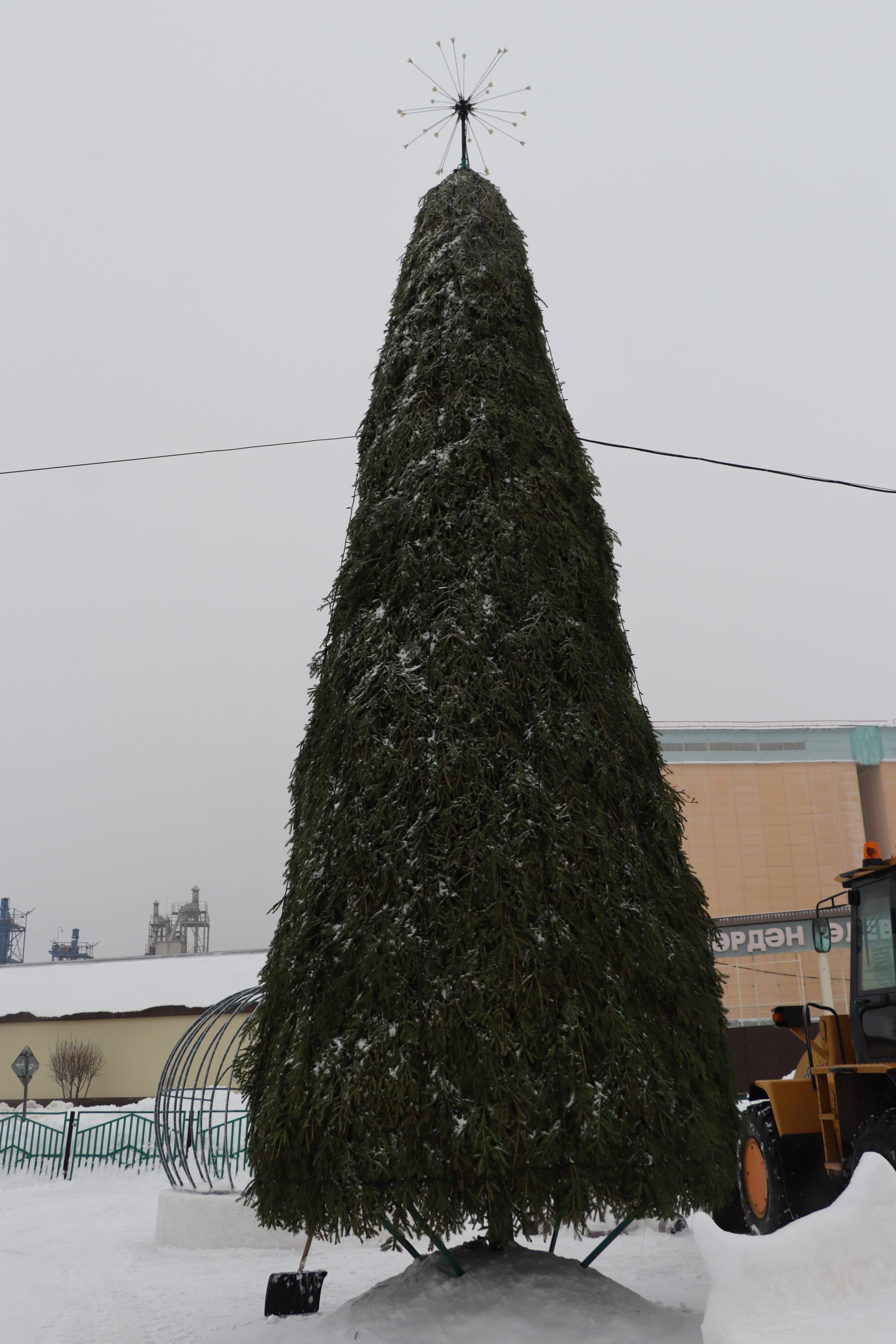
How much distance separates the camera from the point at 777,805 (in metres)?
47.8

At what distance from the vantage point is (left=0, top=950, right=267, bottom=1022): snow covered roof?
2842 cm

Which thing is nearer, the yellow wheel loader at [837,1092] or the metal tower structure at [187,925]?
the yellow wheel loader at [837,1092]

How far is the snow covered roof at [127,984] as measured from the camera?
2842cm

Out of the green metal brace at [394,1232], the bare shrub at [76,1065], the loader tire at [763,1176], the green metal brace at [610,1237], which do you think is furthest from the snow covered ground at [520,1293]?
the bare shrub at [76,1065]

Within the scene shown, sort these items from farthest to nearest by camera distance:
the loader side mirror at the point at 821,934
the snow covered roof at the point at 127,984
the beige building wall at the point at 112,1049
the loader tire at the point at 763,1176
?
1. the snow covered roof at the point at 127,984
2. the beige building wall at the point at 112,1049
3. the loader tire at the point at 763,1176
4. the loader side mirror at the point at 821,934

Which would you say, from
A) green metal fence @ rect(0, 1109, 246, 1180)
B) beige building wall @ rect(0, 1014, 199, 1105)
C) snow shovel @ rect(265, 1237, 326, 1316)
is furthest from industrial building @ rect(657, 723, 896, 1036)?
snow shovel @ rect(265, 1237, 326, 1316)

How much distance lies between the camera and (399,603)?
522 centimetres

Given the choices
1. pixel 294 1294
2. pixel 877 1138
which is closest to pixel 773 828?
pixel 877 1138

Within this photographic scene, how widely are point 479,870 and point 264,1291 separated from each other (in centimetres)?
507

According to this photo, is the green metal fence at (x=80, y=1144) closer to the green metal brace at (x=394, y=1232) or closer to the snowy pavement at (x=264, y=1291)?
the snowy pavement at (x=264, y=1291)

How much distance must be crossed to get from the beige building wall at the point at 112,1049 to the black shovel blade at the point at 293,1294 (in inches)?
911

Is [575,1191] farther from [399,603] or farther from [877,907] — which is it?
[877,907]

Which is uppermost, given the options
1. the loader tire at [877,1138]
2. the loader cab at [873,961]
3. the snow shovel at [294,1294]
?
the loader cab at [873,961]

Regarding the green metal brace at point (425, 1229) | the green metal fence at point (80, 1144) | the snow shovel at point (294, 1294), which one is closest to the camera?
the green metal brace at point (425, 1229)
